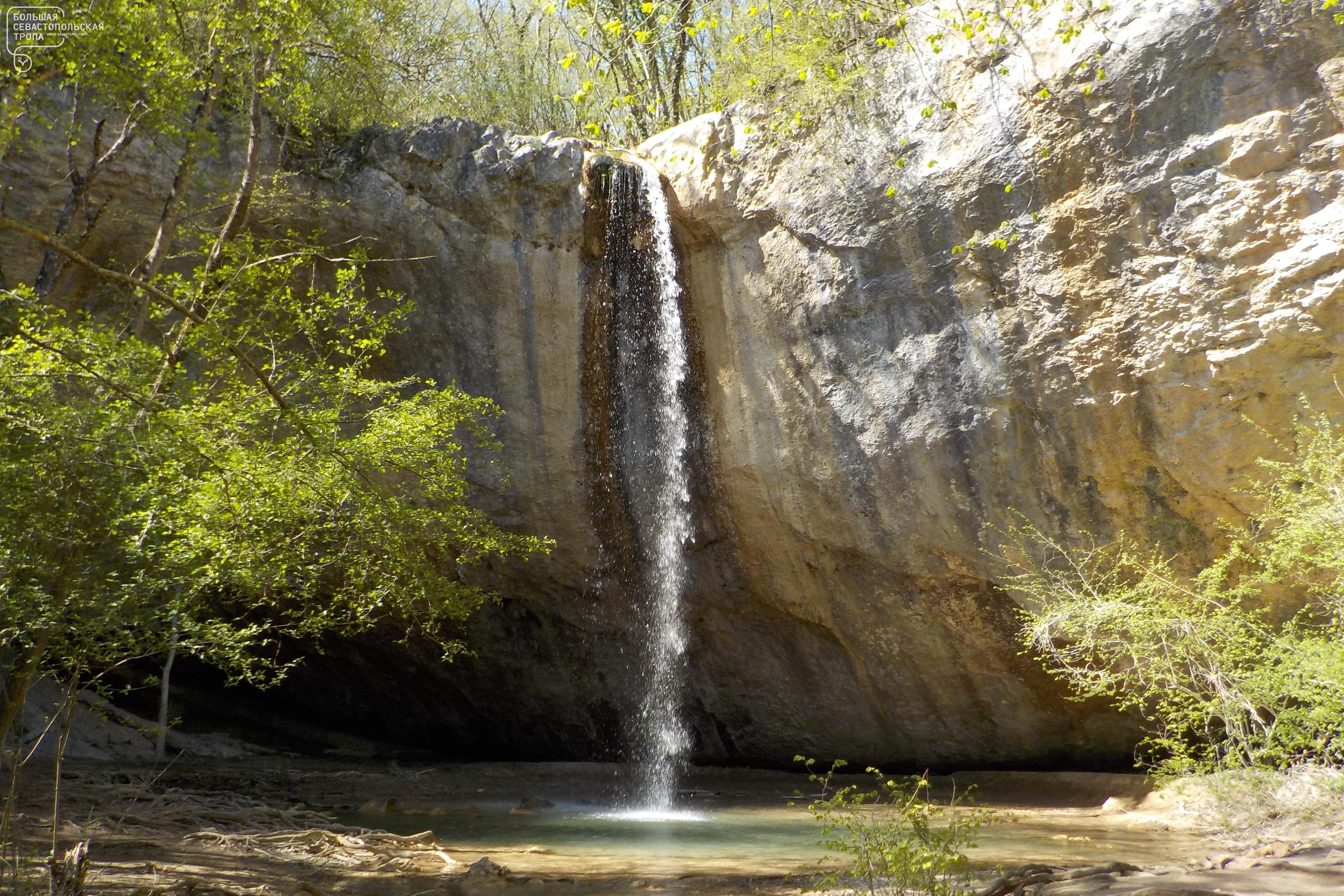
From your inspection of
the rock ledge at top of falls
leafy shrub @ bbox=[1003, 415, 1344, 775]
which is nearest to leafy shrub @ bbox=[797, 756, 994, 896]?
leafy shrub @ bbox=[1003, 415, 1344, 775]

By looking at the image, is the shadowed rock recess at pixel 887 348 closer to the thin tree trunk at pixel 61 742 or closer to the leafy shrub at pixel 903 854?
the leafy shrub at pixel 903 854

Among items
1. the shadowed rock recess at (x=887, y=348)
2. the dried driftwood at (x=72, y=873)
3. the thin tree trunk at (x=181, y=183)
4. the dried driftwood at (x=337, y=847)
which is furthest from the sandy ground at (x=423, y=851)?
the thin tree trunk at (x=181, y=183)

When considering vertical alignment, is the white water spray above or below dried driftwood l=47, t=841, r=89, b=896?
above

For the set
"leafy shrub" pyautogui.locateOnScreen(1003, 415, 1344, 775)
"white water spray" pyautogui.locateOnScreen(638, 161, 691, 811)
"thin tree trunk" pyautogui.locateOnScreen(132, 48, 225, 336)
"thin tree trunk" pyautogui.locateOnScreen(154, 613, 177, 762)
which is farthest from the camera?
"white water spray" pyautogui.locateOnScreen(638, 161, 691, 811)

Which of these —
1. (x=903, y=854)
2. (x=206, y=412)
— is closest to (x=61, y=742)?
(x=206, y=412)

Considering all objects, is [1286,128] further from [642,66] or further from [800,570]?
[642,66]

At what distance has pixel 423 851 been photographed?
22.2ft

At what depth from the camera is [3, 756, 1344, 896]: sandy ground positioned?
5.00 m

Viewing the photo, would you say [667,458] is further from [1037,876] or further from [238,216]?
[1037,876]

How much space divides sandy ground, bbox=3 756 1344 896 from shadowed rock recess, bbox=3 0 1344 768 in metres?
2.28

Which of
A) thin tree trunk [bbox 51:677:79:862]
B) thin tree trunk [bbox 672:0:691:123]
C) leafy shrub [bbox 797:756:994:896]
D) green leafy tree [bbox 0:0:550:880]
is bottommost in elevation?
leafy shrub [bbox 797:756:994:896]

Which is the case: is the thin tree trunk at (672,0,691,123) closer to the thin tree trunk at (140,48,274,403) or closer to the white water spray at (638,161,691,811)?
the white water spray at (638,161,691,811)

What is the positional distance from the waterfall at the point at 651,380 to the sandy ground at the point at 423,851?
2952 mm

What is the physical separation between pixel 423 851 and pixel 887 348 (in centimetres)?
604
